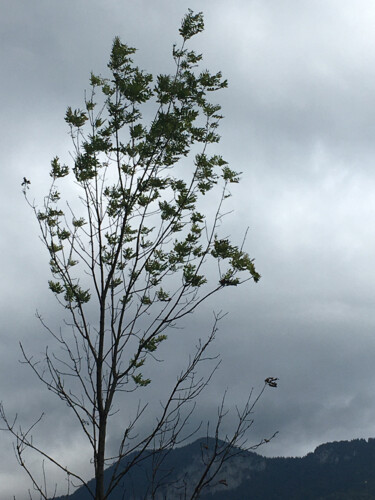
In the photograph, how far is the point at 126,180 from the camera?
8.68m

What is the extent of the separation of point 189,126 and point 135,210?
1791 mm

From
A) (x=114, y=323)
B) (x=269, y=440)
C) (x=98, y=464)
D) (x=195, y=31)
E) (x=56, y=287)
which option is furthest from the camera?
(x=195, y=31)

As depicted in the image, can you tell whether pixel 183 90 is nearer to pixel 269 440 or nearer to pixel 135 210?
pixel 135 210

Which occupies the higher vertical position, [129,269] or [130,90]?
[130,90]

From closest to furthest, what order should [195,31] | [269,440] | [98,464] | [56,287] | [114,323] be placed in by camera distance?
[269,440]
[98,464]
[114,323]
[56,287]
[195,31]

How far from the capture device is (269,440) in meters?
6.38

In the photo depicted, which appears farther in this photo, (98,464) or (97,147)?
(97,147)

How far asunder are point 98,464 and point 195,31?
24.5ft

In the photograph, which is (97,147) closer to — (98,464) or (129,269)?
Result: (129,269)

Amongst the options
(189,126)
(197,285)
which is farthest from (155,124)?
(197,285)

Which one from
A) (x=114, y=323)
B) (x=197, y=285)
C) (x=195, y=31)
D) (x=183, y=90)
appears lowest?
(x=114, y=323)

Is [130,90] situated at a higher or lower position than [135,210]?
higher

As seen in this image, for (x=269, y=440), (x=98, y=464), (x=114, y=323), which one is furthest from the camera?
(x=114, y=323)

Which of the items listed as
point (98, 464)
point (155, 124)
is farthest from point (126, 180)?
point (98, 464)
